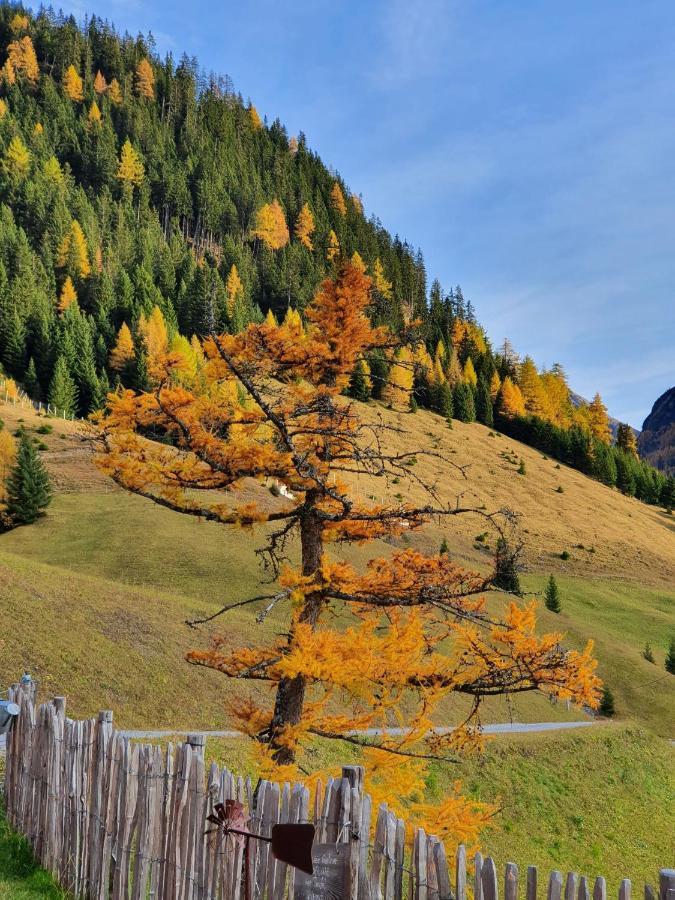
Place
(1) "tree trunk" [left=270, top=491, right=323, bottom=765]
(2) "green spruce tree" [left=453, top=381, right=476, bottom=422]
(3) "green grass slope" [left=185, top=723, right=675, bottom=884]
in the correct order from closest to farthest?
(1) "tree trunk" [left=270, top=491, right=323, bottom=765] → (3) "green grass slope" [left=185, top=723, right=675, bottom=884] → (2) "green spruce tree" [left=453, top=381, right=476, bottom=422]

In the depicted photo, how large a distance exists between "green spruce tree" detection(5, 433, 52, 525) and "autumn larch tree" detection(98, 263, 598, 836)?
39809mm

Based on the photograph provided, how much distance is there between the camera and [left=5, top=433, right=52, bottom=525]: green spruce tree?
148 feet

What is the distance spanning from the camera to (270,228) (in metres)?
184

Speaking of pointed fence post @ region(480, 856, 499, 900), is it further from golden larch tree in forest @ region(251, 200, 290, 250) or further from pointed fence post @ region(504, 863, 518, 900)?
golden larch tree in forest @ region(251, 200, 290, 250)

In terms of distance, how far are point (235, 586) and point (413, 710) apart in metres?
13.9

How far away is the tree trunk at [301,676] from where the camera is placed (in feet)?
31.8

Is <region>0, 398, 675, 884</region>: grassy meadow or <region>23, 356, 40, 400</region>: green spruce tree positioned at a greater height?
<region>23, 356, 40, 400</region>: green spruce tree

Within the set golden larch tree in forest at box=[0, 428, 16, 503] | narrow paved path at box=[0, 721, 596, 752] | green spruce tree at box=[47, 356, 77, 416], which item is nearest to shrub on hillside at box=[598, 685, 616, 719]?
narrow paved path at box=[0, 721, 596, 752]

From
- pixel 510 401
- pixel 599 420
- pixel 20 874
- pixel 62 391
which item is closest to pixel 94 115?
pixel 62 391

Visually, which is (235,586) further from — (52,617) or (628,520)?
(628,520)

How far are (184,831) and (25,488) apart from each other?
146ft

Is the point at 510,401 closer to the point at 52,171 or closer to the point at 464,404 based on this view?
the point at 464,404

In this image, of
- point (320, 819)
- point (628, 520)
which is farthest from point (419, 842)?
point (628, 520)

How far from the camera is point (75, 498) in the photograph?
167 ft
